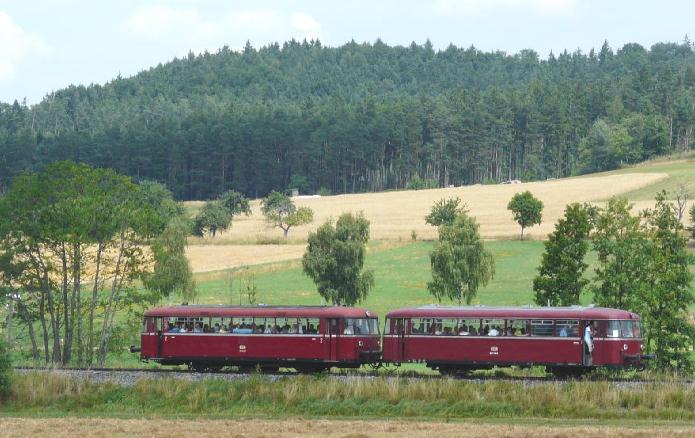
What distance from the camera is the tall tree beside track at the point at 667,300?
52.8 m

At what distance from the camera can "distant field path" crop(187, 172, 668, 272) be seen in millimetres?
114438

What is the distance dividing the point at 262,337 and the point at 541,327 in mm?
11299

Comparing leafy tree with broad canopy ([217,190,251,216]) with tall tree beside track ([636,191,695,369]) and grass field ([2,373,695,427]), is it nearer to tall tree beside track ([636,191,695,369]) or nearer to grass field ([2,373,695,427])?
tall tree beside track ([636,191,695,369])

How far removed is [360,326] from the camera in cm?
4712

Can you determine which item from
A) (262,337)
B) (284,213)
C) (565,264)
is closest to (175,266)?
(565,264)

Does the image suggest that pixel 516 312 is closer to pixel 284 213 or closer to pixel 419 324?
pixel 419 324

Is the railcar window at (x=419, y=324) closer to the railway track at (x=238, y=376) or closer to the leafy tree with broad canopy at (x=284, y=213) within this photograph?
the railway track at (x=238, y=376)

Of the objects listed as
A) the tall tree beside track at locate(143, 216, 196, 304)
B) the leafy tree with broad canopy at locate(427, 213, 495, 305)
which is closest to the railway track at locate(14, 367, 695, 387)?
the tall tree beside track at locate(143, 216, 196, 304)

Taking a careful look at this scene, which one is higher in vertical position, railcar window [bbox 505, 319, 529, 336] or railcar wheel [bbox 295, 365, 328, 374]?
railcar window [bbox 505, 319, 529, 336]

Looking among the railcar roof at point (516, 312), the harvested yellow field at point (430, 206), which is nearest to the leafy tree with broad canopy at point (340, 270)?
the railcar roof at point (516, 312)

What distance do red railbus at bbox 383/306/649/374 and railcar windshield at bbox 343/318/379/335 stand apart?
829 mm

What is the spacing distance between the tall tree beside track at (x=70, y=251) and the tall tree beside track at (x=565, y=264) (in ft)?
70.1

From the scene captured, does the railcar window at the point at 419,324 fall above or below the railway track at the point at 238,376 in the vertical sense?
above

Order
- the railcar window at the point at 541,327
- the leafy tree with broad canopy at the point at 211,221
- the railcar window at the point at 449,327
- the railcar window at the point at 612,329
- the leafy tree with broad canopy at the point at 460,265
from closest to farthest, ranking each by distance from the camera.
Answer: the railcar window at the point at 612,329 → the railcar window at the point at 541,327 → the railcar window at the point at 449,327 → the leafy tree with broad canopy at the point at 460,265 → the leafy tree with broad canopy at the point at 211,221
